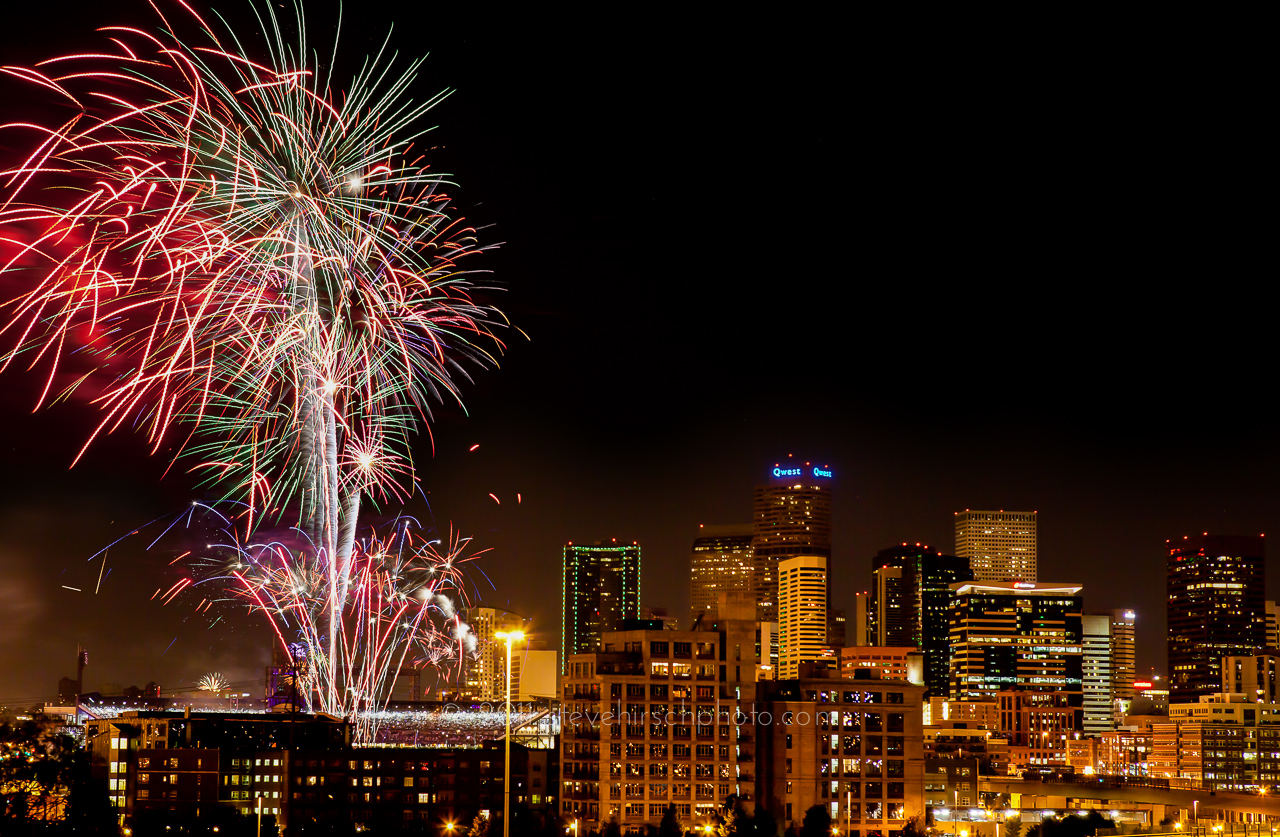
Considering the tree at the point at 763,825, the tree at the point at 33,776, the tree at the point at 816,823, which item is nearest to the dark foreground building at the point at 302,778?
the tree at the point at 33,776

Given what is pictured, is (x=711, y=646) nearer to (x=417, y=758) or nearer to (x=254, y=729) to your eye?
(x=417, y=758)

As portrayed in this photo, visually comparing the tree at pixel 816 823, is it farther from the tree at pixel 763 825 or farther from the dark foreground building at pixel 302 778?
the dark foreground building at pixel 302 778

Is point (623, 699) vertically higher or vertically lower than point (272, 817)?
higher

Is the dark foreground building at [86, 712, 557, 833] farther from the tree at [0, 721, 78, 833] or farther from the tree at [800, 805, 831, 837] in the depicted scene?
the tree at [800, 805, 831, 837]

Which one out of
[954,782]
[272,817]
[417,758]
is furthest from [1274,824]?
[272,817]

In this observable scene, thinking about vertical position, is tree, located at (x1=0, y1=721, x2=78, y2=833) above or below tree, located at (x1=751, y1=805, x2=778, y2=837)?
above

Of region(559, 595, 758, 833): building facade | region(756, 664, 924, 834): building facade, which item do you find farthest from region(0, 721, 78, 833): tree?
region(756, 664, 924, 834): building facade
